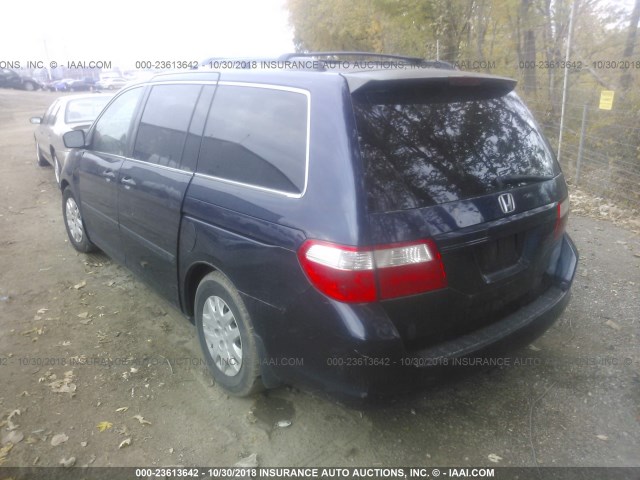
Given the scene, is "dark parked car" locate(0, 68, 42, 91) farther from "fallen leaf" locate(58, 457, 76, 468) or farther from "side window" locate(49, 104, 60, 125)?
"fallen leaf" locate(58, 457, 76, 468)

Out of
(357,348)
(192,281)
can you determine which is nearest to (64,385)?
(192,281)

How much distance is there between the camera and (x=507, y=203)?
2.50 metres

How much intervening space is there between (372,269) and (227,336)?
1.20 metres

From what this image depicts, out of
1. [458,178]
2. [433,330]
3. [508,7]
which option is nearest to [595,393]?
[433,330]

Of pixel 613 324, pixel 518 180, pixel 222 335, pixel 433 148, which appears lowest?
pixel 613 324

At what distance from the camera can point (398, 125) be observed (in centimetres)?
233

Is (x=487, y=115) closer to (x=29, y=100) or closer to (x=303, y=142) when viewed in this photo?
(x=303, y=142)

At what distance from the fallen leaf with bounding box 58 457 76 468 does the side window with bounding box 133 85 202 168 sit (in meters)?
1.78

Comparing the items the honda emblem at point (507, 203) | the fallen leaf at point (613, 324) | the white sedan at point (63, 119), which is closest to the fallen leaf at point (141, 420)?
the honda emblem at point (507, 203)

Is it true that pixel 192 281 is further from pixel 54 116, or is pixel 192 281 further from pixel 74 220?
pixel 54 116

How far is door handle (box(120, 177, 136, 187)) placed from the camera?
11.9 feet

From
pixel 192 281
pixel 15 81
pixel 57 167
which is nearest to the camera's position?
pixel 192 281

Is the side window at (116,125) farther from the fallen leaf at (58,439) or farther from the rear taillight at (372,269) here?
the rear taillight at (372,269)

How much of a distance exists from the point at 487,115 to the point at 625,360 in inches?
78.3
